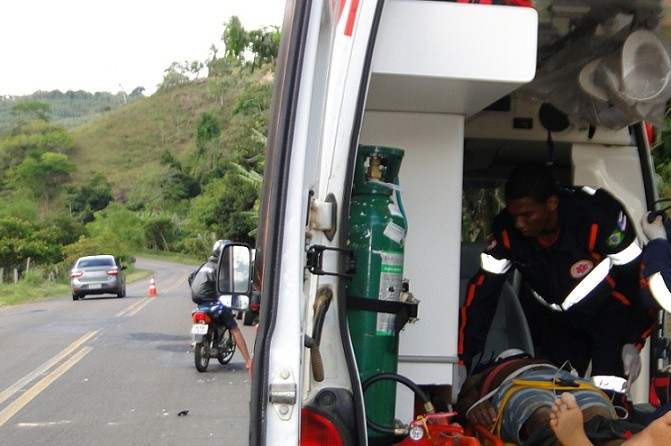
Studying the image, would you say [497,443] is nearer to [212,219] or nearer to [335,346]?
[335,346]

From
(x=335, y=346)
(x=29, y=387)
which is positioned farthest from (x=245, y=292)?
(x=29, y=387)

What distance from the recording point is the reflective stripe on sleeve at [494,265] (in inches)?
159

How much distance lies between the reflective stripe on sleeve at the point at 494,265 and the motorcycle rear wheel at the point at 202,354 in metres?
8.57

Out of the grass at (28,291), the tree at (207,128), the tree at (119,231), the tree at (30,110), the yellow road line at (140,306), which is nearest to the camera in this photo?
the yellow road line at (140,306)

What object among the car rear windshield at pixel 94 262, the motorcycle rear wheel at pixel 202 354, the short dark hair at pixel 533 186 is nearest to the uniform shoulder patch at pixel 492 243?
the short dark hair at pixel 533 186

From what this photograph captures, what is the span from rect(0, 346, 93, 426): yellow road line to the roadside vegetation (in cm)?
476

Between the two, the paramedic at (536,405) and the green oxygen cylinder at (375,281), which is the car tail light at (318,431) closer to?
the green oxygen cylinder at (375,281)

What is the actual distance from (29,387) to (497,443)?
369 inches

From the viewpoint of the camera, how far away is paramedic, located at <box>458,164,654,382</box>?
12.8 feet

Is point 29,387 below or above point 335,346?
below

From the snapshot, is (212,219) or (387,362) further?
(212,219)

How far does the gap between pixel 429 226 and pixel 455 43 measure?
27.8 inches

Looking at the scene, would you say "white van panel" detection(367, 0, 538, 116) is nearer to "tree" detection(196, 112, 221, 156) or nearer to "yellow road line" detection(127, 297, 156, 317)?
"yellow road line" detection(127, 297, 156, 317)

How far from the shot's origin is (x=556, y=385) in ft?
11.1
